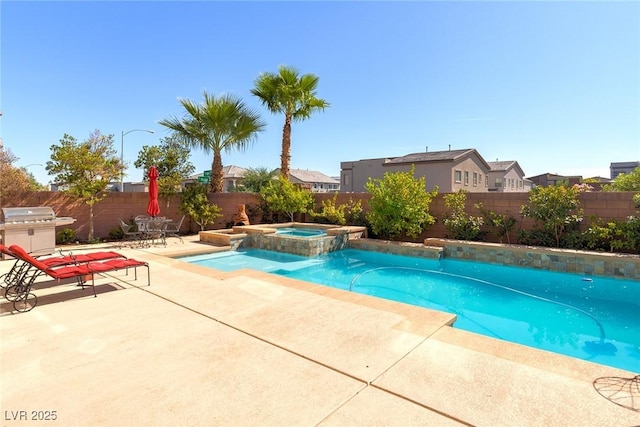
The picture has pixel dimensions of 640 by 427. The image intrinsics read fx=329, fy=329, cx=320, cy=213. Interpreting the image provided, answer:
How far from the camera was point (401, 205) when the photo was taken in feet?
38.3

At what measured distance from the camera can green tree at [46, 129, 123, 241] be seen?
10469 millimetres

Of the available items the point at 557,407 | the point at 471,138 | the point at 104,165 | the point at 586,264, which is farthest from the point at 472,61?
the point at 471,138

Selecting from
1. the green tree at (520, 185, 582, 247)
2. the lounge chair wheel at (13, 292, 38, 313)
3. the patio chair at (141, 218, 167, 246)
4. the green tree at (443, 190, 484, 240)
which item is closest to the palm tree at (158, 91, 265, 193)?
the patio chair at (141, 218, 167, 246)

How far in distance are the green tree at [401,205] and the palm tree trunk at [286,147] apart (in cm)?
601

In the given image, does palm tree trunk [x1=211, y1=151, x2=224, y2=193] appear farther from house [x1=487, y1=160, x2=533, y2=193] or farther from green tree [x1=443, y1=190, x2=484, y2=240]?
house [x1=487, y1=160, x2=533, y2=193]

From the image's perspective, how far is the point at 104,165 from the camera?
1111cm

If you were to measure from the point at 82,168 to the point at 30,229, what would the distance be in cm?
322

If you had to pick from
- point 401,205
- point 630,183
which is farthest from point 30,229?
point 630,183

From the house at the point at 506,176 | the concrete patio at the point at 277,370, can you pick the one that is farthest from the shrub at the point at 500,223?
the house at the point at 506,176

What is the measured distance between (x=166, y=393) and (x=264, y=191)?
1392cm

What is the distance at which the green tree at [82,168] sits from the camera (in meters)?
10.5

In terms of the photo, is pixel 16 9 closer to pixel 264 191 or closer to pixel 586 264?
pixel 264 191

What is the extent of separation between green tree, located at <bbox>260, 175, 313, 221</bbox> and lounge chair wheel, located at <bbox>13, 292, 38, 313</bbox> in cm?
1097

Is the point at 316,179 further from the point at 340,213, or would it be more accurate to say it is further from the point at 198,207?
the point at 198,207
